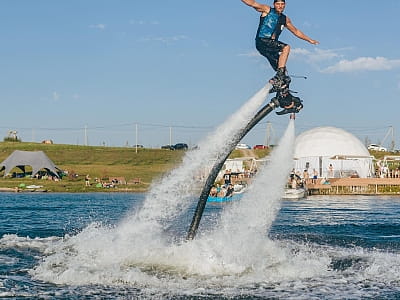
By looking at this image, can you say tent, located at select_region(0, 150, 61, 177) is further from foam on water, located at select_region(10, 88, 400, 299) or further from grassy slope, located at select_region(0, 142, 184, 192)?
foam on water, located at select_region(10, 88, 400, 299)

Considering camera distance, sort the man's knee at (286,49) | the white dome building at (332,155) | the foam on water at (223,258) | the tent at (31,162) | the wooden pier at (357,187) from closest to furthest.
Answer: the foam on water at (223,258), the man's knee at (286,49), the wooden pier at (357,187), the tent at (31,162), the white dome building at (332,155)

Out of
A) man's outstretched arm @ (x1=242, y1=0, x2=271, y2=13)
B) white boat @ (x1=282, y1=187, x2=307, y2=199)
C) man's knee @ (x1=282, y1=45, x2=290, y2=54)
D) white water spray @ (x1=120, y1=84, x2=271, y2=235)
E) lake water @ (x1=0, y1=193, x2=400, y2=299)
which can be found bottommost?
lake water @ (x1=0, y1=193, x2=400, y2=299)

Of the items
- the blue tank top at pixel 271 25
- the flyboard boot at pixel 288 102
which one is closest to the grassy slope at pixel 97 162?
the flyboard boot at pixel 288 102

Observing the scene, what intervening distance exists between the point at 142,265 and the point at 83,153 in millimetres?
95826

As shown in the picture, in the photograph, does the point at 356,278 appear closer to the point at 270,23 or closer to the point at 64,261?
the point at 270,23

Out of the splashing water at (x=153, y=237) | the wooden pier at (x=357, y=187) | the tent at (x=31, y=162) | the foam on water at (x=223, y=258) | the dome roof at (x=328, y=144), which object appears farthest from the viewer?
the dome roof at (x=328, y=144)

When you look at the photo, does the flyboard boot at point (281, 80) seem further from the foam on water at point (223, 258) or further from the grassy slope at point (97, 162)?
the grassy slope at point (97, 162)

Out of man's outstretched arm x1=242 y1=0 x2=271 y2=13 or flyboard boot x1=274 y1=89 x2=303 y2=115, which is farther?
flyboard boot x1=274 y1=89 x2=303 y2=115

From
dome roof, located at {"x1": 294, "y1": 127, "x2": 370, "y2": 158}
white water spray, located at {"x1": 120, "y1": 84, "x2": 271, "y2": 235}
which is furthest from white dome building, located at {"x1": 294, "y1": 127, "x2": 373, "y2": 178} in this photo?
white water spray, located at {"x1": 120, "y1": 84, "x2": 271, "y2": 235}

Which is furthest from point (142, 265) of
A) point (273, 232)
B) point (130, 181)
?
point (130, 181)

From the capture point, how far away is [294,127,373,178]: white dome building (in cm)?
8231

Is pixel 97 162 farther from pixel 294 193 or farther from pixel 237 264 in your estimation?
pixel 237 264

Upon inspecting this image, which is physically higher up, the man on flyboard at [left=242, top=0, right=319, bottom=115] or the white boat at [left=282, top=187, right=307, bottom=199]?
the man on flyboard at [left=242, top=0, right=319, bottom=115]

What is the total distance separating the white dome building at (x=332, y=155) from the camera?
8231 centimetres
